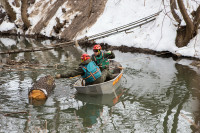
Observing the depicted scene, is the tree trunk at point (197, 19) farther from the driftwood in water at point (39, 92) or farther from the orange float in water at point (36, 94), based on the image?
the orange float in water at point (36, 94)

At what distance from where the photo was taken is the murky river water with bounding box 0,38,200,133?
21.2ft

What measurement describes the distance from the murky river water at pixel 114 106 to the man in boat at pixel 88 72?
0.62m

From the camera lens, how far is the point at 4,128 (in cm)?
632

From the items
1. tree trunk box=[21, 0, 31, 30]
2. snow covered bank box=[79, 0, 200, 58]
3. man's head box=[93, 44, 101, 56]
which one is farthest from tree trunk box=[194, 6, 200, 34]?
tree trunk box=[21, 0, 31, 30]

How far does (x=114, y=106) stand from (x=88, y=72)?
5.14 feet

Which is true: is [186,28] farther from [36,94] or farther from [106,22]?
[36,94]

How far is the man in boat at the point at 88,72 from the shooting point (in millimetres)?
8406

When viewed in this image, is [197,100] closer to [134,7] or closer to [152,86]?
[152,86]

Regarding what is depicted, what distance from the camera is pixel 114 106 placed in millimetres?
7977

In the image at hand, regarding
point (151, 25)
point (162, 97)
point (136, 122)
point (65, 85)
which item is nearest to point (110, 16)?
point (151, 25)

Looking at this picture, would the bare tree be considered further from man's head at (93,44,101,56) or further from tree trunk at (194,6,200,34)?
man's head at (93,44,101,56)

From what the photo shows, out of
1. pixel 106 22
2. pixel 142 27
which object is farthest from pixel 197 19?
pixel 106 22

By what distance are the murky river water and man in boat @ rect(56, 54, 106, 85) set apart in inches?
24.3

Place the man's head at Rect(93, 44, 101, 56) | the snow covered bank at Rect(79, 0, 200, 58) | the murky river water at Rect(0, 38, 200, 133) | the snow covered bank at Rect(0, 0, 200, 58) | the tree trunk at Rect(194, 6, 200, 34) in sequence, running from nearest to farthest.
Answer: the murky river water at Rect(0, 38, 200, 133)
the man's head at Rect(93, 44, 101, 56)
the tree trunk at Rect(194, 6, 200, 34)
the snow covered bank at Rect(79, 0, 200, 58)
the snow covered bank at Rect(0, 0, 200, 58)
